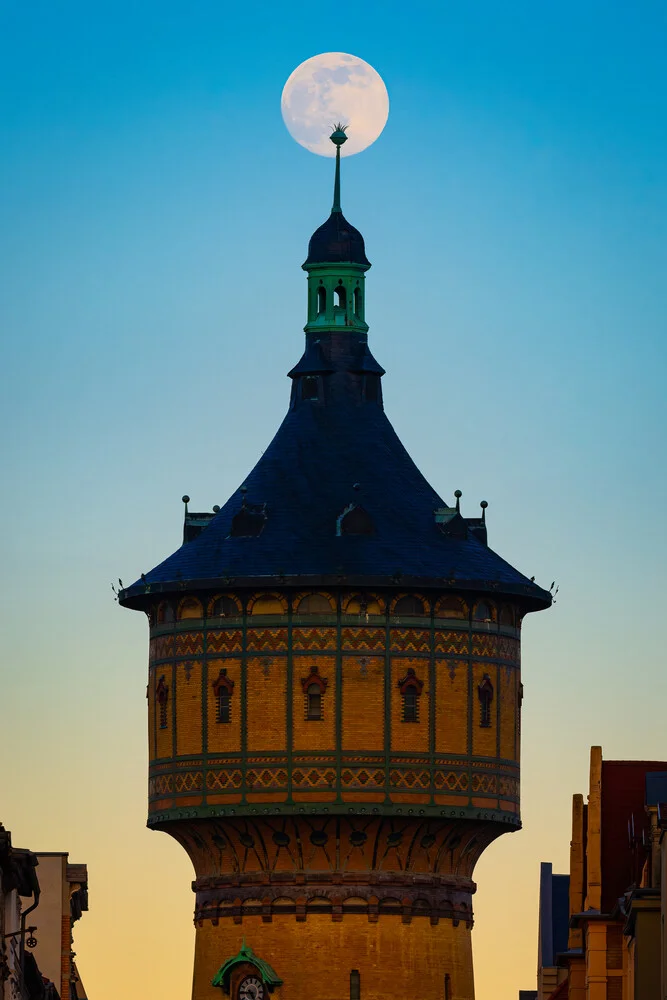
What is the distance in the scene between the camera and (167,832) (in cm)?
8200

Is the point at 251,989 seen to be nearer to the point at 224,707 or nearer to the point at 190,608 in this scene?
the point at 224,707

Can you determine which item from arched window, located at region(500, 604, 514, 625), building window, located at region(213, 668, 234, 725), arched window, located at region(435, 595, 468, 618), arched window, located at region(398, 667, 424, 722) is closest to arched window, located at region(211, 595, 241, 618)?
building window, located at region(213, 668, 234, 725)

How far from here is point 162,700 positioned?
82.0m

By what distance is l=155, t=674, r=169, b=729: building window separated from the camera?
268 ft

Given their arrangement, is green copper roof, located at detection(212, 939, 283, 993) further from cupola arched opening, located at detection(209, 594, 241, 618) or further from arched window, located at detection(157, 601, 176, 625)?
arched window, located at detection(157, 601, 176, 625)

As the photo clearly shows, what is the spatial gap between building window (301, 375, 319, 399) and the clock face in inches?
558

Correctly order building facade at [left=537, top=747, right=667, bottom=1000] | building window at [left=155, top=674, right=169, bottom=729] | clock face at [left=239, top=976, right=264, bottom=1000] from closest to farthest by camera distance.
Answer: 1. building facade at [left=537, top=747, right=667, bottom=1000]
2. clock face at [left=239, top=976, right=264, bottom=1000]
3. building window at [left=155, top=674, right=169, bottom=729]

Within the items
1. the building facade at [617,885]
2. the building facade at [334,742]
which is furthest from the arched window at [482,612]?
the building facade at [617,885]

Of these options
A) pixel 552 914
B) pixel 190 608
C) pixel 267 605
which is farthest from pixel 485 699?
pixel 552 914

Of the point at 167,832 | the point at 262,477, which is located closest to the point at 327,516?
the point at 262,477

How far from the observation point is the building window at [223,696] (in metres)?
80.1

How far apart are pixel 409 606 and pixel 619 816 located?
10146 mm

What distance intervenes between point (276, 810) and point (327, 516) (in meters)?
7.44

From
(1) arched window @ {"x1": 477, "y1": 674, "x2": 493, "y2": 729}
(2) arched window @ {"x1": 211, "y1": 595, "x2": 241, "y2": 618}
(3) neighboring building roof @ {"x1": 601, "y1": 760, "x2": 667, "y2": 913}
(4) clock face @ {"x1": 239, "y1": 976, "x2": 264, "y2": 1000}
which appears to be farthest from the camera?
(1) arched window @ {"x1": 477, "y1": 674, "x2": 493, "y2": 729}
